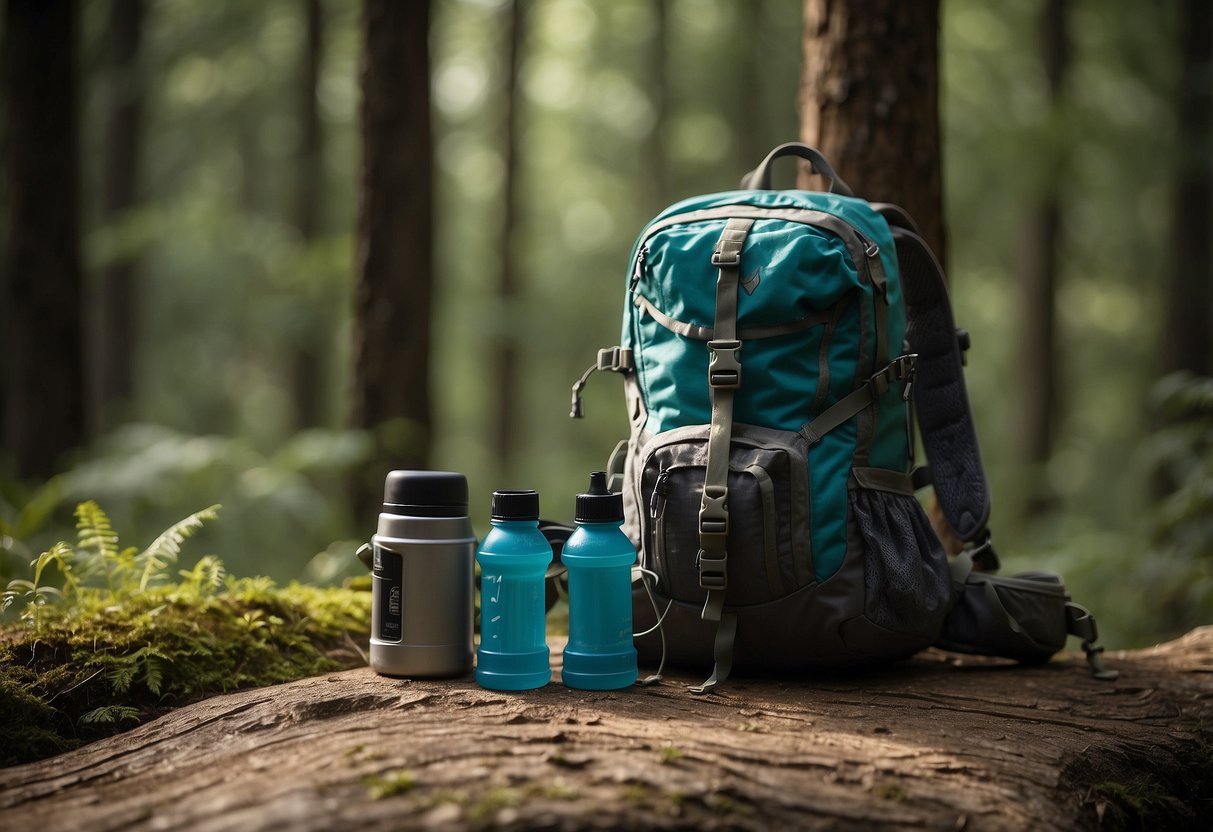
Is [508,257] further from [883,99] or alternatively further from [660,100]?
[883,99]

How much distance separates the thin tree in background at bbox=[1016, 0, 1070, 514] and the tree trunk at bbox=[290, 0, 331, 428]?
7345 millimetres

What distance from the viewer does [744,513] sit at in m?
2.60

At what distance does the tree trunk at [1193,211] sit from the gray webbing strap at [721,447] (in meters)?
7.24

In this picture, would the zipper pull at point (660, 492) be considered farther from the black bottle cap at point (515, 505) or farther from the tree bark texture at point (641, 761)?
the tree bark texture at point (641, 761)

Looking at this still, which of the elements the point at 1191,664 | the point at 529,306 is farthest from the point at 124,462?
the point at 529,306

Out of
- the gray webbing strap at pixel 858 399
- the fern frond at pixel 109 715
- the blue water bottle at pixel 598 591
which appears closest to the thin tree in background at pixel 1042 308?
the gray webbing strap at pixel 858 399

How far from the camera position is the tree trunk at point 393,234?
16.3 ft

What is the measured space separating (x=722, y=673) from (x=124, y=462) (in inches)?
181

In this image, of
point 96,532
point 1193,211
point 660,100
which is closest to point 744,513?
point 96,532

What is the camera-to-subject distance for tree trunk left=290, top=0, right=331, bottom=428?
10023 millimetres

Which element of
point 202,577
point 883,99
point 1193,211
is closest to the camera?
point 202,577

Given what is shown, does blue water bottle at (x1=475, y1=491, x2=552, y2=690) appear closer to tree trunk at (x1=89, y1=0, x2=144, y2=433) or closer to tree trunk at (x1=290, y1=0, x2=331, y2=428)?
tree trunk at (x1=290, y1=0, x2=331, y2=428)

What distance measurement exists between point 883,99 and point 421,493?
8.47 ft

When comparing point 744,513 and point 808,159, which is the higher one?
point 808,159
